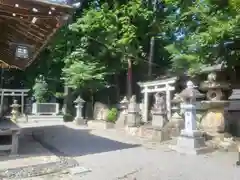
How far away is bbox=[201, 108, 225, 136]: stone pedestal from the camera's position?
10.6 metres

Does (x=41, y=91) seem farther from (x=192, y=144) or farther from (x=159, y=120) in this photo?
(x=192, y=144)

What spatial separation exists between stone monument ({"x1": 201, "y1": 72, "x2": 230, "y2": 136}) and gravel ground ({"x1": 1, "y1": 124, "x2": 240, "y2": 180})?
6.63 feet

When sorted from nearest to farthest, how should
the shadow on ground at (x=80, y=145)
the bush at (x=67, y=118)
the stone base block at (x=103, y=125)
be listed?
the shadow on ground at (x=80, y=145) < the stone base block at (x=103, y=125) < the bush at (x=67, y=118)

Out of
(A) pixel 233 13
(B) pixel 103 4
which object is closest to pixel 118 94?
(B) pixel 103 4

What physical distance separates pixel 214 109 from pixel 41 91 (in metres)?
15.6

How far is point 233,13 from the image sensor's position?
871 centimetres

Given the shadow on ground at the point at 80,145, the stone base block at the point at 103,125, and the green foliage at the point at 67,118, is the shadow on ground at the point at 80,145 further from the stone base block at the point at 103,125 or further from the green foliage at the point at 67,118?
the green foliage at the point at 67,118

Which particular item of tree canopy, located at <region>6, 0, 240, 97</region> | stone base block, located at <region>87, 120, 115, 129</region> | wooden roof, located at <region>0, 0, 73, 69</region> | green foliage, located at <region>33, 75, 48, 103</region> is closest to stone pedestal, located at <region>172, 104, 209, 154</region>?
wooden roof, located at <region>0, 0, 73, 69</region>

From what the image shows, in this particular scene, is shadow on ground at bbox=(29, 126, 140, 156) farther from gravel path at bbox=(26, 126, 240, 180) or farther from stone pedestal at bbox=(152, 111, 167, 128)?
stone pedestal at bbox=(152, 111, 167, 128)

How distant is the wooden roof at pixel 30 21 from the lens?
6371 millimetres

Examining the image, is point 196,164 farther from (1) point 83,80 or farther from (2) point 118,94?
(2) point 118,94

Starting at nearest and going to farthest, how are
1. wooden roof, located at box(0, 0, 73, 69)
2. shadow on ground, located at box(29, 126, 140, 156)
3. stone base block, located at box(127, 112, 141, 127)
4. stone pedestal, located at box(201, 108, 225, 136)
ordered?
wooden roof, located at box(0, 0, 73, 69) < shadow on ground, located at box(29, 126, 140, 156) < stone pedestal, located at box(201, 108, 225, 136) < stone base block, located at box(127, 112, 141, 127)

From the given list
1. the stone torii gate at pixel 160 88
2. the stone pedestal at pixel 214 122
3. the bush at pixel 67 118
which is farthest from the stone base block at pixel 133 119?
the bush at pixel 67 118

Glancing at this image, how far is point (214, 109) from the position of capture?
10984 millimetres
